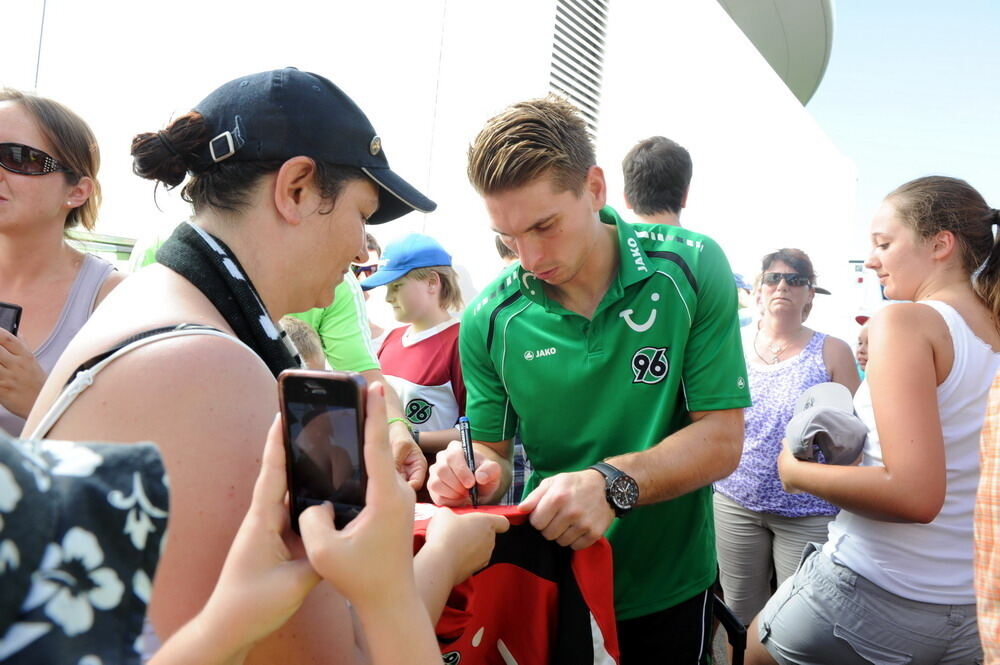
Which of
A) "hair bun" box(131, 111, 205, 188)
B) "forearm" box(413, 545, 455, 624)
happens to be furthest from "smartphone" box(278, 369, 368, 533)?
"hair bun" box(131, 111, 205, 188)

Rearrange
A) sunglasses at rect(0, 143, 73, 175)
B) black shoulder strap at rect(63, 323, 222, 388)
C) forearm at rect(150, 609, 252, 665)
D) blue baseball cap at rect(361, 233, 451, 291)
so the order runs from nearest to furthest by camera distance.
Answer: forearm at rect(150, 609, 252, 665)
black shoulder strap at rect(63, 323, 222, 388)
sunglasses at rect(0, 143, 73, 175)
blue baseball cap at rect(361, 233, 451, 291)

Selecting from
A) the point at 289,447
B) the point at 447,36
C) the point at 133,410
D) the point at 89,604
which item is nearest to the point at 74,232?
the point at 133,410

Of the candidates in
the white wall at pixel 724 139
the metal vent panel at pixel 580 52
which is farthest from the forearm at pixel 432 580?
the white wall at pixel 724 139

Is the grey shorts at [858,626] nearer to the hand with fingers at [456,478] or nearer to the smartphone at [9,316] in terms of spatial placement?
the hand with fingers at [456,478]

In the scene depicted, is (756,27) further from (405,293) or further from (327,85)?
(327,85)

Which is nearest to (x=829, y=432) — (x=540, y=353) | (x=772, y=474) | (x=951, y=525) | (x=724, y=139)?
(x=951, y=525)

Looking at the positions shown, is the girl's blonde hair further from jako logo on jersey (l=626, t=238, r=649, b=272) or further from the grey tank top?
jako logo on jersey (l=626, t=238, r=649, b=272)

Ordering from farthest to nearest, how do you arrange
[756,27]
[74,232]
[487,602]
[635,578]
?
[756,27] → [74,232] → [635,578] → [487,602]

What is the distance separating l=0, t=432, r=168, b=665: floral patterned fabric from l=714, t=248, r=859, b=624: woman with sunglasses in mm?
3388

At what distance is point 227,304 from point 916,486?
1.68m

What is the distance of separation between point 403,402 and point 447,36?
19.9 ft

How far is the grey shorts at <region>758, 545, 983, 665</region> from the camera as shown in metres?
1.84

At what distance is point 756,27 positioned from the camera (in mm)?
26500

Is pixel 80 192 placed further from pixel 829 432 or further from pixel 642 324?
pixel 829 432
